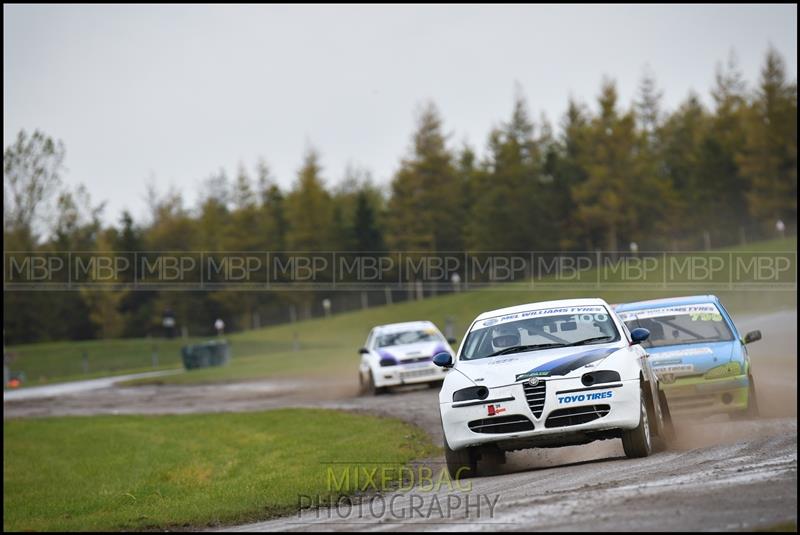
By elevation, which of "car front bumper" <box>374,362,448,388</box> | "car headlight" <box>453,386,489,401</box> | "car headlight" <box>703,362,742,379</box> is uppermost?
"car headlight" <box>453,386,489,401</box>

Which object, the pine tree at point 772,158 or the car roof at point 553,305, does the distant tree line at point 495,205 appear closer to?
the pine tree at point 772,158

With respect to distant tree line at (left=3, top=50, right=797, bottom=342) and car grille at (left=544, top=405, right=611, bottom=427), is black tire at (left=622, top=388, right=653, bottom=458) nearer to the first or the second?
car grille at (left=544, top=405, right=611, bottom=427)

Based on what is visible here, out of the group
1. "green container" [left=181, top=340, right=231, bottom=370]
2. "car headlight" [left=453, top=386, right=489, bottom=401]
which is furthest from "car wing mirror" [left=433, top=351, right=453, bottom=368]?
"green container" [left=181, top=340, right=231, bottom=370]

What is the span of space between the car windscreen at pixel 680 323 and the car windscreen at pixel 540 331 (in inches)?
116

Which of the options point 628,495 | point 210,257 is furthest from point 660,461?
point 210,257

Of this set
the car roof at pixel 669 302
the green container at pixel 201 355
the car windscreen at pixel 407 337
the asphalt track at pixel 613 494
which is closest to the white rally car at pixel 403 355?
the car windscreen at pixel 407 337

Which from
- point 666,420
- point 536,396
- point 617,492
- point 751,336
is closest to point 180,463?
point 666,420

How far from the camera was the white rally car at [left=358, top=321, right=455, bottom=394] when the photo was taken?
23.2 meters

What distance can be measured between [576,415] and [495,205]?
222 ft

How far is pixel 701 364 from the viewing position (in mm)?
13000

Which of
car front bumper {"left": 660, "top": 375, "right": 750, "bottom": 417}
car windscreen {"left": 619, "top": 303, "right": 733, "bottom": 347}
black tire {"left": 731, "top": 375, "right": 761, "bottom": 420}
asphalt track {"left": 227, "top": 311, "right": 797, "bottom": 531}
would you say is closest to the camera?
asphalt track {"left": 227, "top": 311, "right": 797, "bottom": 531}

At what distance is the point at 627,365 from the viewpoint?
9.89 meters

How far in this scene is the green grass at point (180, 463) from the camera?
33.3 feet

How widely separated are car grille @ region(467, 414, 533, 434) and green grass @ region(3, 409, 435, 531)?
56.3 inches
